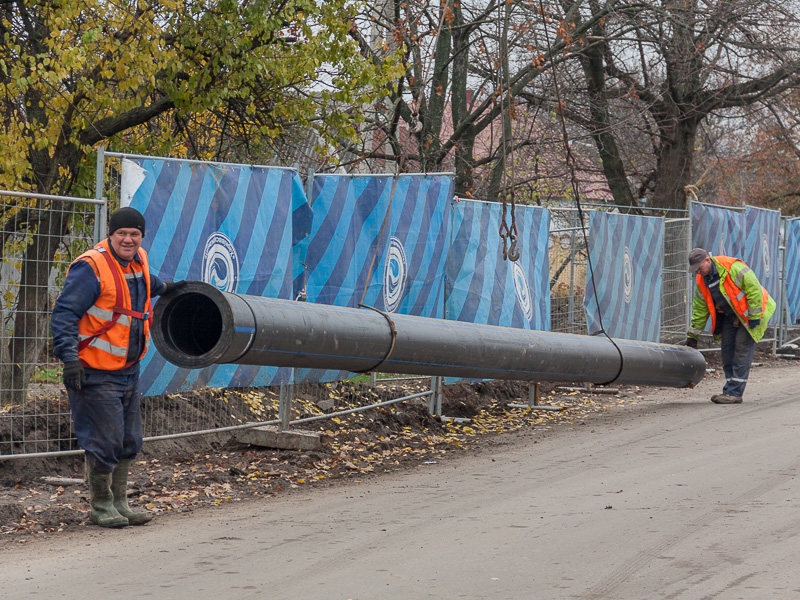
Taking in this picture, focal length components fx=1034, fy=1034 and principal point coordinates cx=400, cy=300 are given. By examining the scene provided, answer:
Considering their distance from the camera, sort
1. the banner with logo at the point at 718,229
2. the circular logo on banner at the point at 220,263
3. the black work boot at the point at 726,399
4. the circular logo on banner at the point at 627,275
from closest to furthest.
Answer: the circular logo on banner at the point at 220,263 < the black work boot at the point at 726,399 < the circular logo on banner at the point at 627,275 < the banner with logo at the point at 718,229

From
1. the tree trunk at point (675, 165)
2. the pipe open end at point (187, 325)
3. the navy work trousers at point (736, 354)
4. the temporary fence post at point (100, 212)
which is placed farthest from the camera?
the tree trunk at point (675, 165)

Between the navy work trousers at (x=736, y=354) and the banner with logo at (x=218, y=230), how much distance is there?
17.3 feet

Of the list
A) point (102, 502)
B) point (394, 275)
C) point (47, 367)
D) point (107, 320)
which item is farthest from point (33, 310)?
point (394, 275)

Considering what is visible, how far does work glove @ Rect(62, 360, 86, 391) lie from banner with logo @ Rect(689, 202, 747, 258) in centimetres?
986

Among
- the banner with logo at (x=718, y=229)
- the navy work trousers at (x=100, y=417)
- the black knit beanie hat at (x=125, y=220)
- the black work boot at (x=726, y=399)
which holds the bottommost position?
the black work boot at (x=726, y=399)

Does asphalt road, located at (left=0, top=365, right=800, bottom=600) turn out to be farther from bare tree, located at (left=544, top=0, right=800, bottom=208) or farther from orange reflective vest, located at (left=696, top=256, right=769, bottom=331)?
bare tree, located at (left=544, top=0, right=800, bottom=208)

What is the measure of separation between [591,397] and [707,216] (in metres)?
3.77

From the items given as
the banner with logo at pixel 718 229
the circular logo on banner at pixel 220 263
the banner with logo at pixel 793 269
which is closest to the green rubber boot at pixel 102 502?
the circular logo on banner at pixel 220 263

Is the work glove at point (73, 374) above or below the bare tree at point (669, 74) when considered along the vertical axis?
below

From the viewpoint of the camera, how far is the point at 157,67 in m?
9.29

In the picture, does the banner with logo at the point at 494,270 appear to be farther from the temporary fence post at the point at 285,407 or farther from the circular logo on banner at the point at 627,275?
the temporary fence post at the point at 285,407

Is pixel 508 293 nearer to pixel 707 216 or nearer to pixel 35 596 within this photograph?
pixel 707 216

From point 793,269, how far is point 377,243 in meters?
10.8

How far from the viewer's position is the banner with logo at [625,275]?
11680 millimetres
